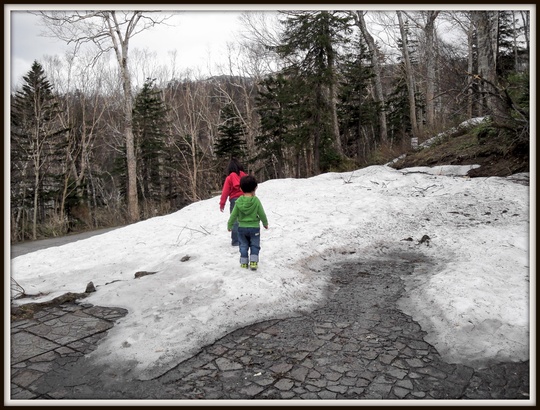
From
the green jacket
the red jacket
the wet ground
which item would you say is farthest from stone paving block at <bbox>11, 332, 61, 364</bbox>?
the red jacket

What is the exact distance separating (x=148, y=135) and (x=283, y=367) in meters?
32.8

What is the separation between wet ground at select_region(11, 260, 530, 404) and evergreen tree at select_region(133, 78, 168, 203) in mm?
28634

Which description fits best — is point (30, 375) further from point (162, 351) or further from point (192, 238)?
point (192, 238)

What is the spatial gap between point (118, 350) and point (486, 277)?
15.2 ft

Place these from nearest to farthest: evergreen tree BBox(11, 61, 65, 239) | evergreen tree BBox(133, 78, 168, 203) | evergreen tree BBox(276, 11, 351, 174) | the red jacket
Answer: the red jacket < evergreen tree BBox(276, 11, 351, 174) < evergreen tree BBox(11, 61, 65, 239) < evergreen tree BBox(133, 78, 168, 203)

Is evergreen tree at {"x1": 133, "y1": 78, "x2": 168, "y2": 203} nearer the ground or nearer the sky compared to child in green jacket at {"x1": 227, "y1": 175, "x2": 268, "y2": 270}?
nearer the sky

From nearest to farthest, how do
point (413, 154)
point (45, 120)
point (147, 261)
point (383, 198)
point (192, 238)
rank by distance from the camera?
point (147, 261) → point (192, 238) → point (383, 198) → point (413, 154) → point (45, 120)

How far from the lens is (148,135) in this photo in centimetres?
3347

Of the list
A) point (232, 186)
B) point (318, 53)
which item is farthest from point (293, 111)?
point (232, 186)

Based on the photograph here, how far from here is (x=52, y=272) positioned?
287 inches

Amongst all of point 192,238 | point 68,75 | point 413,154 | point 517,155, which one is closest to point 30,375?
point 192,238

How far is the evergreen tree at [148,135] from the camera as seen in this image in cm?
3259

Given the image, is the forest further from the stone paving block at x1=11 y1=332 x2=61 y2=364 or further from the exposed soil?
the stone paving block at x1=11 y1=332 x2=61 y2=364

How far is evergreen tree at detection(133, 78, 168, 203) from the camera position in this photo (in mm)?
32594
